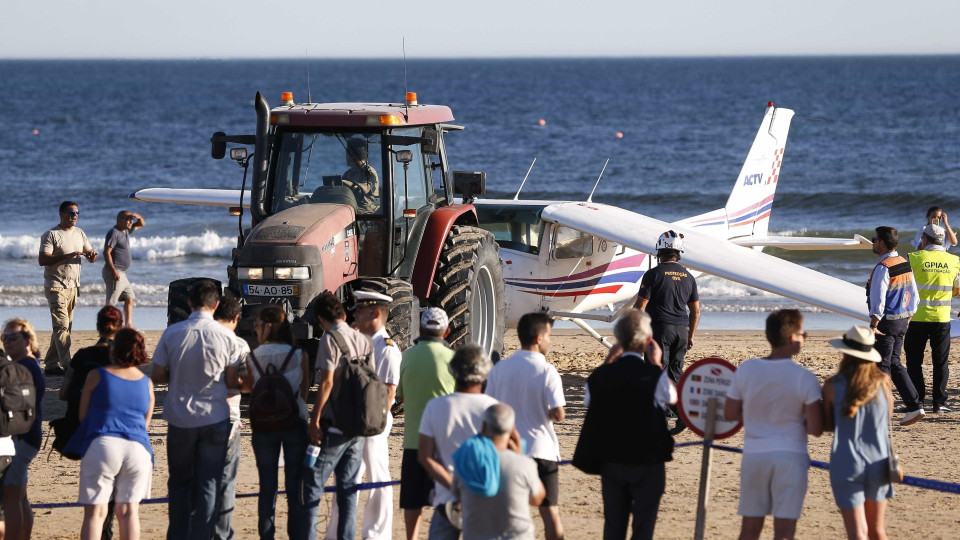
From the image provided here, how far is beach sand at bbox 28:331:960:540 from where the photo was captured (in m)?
6.61

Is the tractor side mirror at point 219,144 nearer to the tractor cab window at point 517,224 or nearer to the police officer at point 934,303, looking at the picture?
the tractor cab window at point 517,224

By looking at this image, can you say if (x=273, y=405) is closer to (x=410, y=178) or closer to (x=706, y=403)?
(x=706, y=403)

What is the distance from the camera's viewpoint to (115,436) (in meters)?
5.43

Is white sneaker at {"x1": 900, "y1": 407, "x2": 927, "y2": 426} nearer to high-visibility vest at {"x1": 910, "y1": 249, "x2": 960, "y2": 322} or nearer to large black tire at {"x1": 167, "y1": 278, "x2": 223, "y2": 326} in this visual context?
high-visibility vest at {"x1": 910, "y1": 249, "x2": 960, "y2": 322}

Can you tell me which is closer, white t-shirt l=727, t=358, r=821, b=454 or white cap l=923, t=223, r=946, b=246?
white t-shirt l=727, t=358, r=821, b=454

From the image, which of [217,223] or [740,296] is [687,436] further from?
[217,223]

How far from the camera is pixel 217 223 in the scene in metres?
28.2

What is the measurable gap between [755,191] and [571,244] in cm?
399

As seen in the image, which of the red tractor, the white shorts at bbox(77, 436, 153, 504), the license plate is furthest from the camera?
the red tractor

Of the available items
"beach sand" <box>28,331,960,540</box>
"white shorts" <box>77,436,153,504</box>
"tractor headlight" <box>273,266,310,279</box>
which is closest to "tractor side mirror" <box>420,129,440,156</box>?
"tractor headlight" <box>273,266,310,279</box>

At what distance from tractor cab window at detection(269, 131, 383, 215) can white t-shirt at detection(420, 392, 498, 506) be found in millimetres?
4020

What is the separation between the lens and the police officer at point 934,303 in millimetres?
9297

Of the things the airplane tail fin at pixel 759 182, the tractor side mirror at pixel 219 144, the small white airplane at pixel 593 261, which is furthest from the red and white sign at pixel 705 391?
the airplane tail fin at pixel 759 182

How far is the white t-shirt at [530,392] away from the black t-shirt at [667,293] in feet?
11.4
